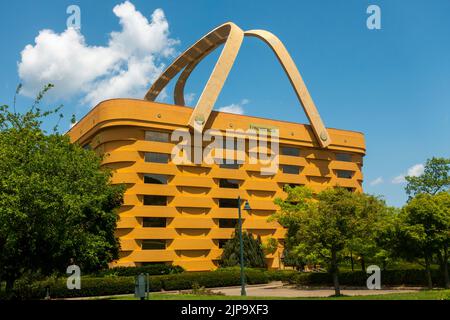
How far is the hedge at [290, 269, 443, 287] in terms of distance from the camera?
120ft

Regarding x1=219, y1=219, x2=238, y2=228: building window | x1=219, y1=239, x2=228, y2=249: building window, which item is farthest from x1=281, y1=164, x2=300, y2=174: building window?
x1=219, y1=239, x2=228, y2=249: building window

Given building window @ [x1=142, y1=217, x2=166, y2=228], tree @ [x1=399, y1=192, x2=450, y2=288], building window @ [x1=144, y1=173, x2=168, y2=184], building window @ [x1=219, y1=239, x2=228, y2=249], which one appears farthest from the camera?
building window @ [x1=219, y1=239, x2=228, y2=249]

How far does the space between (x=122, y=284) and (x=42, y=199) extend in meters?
19.0

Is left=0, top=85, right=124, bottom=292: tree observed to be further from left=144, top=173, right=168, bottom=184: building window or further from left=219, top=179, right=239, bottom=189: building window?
left=219, top=179, right=239, bottom=189: building window

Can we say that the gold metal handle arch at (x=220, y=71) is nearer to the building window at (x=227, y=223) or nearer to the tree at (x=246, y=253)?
the building window at (x=227, y=223)

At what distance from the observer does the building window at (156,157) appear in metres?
49.7

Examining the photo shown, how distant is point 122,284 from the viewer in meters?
35.4

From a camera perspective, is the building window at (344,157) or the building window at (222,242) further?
the building window at (344,157)

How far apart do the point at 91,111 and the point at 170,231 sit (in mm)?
17198

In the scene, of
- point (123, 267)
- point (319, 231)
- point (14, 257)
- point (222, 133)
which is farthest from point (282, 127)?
point (14, 257)

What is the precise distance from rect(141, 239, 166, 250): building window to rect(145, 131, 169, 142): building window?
36.7 ft

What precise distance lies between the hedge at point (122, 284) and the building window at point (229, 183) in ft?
40.9

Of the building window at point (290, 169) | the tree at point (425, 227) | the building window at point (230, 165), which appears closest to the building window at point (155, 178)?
the building window at point (230, 165)

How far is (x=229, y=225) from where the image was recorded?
53625 millimetres
